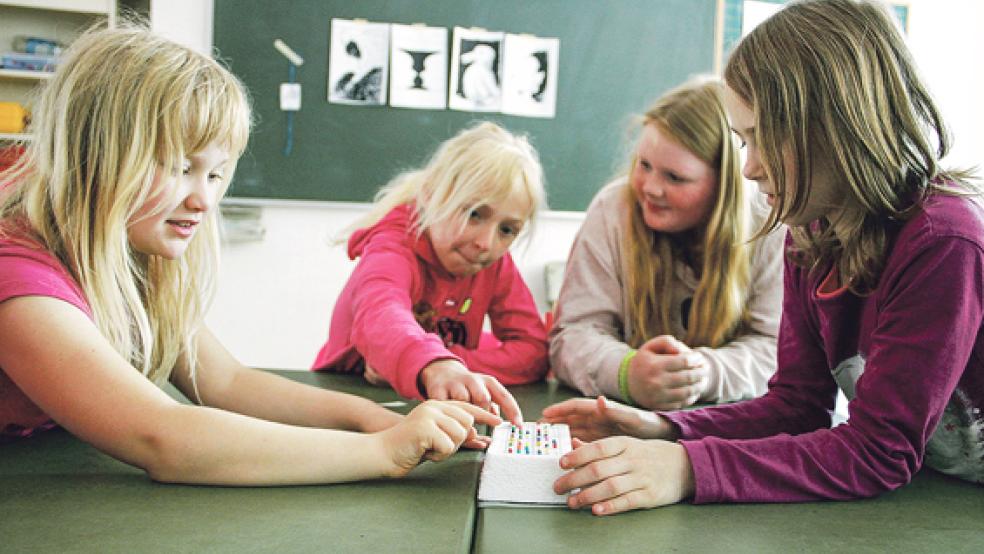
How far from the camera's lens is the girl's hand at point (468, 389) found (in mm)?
1000

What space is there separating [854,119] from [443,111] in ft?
7.54

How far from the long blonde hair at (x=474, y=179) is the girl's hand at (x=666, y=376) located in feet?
1.41

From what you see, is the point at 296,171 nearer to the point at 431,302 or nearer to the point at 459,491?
the point at 431,302

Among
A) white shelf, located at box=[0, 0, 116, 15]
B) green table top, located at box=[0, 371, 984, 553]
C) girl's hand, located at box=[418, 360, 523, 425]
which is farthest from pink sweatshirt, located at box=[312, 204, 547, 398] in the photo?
white shelf, located at box=[0, 0, 116, 15]

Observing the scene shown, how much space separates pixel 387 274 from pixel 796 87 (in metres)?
0.82

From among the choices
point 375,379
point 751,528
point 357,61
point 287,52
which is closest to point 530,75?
point 357,61

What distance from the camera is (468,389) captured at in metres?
1.03

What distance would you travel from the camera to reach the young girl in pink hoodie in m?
1.44

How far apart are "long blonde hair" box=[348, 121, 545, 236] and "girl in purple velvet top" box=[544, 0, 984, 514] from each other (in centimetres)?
63

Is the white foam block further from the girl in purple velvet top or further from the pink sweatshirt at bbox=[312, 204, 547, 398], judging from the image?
the pink sweatshirt at bbox=[312, 204, 547, 398]

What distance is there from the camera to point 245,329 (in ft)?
9.95

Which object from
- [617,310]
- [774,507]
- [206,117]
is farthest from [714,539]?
[617,310]

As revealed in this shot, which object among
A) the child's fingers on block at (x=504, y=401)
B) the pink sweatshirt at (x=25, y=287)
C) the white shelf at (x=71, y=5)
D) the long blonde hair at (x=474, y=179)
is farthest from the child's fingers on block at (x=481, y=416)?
the white shelf at (x=71, y=5)

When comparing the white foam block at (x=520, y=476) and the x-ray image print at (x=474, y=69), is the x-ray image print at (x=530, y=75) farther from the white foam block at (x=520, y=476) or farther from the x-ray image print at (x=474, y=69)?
the white foam block at (x=520, y=476)
